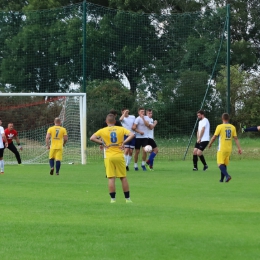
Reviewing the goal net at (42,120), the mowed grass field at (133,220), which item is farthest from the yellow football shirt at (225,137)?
the goal net at (42,120)

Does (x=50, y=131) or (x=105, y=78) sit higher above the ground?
(x=105, y=78)

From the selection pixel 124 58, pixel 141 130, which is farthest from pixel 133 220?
pixel 124 58

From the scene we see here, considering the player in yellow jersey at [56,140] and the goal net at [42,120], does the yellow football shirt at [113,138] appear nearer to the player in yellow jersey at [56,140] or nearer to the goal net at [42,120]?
the player in yellow jersey at [56,140]

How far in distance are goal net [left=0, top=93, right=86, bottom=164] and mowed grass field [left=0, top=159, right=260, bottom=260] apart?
1035 centimetres

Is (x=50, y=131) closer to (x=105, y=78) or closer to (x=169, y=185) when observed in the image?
(x=169, y=185)

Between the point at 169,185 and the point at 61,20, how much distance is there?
63.5 ft

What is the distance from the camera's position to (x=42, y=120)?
33.9 metres

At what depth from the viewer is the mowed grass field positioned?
28.8ft

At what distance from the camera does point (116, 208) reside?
13031mm

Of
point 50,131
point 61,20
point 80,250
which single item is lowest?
point 80,250

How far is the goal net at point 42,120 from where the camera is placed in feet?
99.7

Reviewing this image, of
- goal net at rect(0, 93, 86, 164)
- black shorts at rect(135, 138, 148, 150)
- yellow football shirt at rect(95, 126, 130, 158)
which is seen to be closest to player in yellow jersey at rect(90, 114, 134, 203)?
yellow football shirt at rect(95, 126, 130, 158)

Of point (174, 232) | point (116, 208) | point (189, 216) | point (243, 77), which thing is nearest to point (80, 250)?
point (174, 232)

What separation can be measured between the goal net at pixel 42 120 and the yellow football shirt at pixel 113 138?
15194mm
